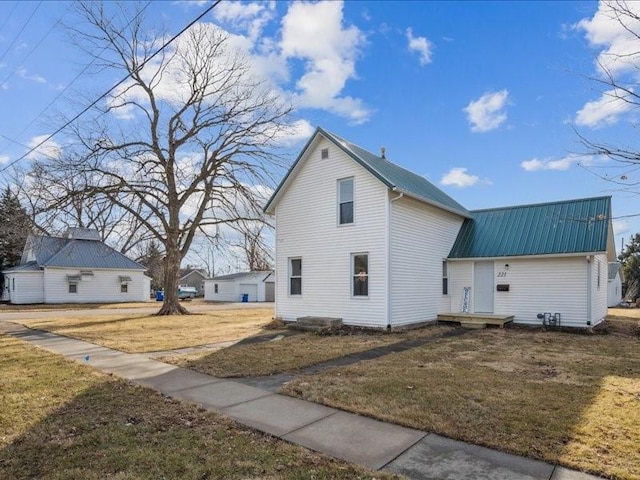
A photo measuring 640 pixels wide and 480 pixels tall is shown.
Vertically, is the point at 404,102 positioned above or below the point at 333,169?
above

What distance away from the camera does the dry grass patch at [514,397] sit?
425 cm

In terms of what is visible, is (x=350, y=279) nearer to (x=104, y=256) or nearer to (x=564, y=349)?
(x=564, y=349)

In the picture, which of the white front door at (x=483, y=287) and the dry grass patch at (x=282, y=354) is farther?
the white front door at (x=483, y=287)

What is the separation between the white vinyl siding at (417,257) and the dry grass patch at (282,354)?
51.6 inches

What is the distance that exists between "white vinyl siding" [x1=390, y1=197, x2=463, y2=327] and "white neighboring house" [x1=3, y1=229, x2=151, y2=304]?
1043 inches

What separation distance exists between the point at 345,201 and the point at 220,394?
9463 millimetres

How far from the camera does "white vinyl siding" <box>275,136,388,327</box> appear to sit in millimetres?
A: 13586

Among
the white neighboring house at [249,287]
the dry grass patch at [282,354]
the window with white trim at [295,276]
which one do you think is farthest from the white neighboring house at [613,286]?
the white neighboring house at [249,287]

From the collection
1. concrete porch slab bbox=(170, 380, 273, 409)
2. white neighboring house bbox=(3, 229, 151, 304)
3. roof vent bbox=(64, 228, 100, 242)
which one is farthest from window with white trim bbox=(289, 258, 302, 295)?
roof vent bbox=(64, 228, 100, 242)

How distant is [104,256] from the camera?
36.1m

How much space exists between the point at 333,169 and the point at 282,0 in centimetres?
703

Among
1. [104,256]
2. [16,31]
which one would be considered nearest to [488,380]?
[16,31]

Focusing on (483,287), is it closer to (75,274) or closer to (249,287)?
(249,287)

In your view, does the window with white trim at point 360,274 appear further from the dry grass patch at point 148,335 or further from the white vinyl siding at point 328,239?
the dry grass patch at point 148,335
